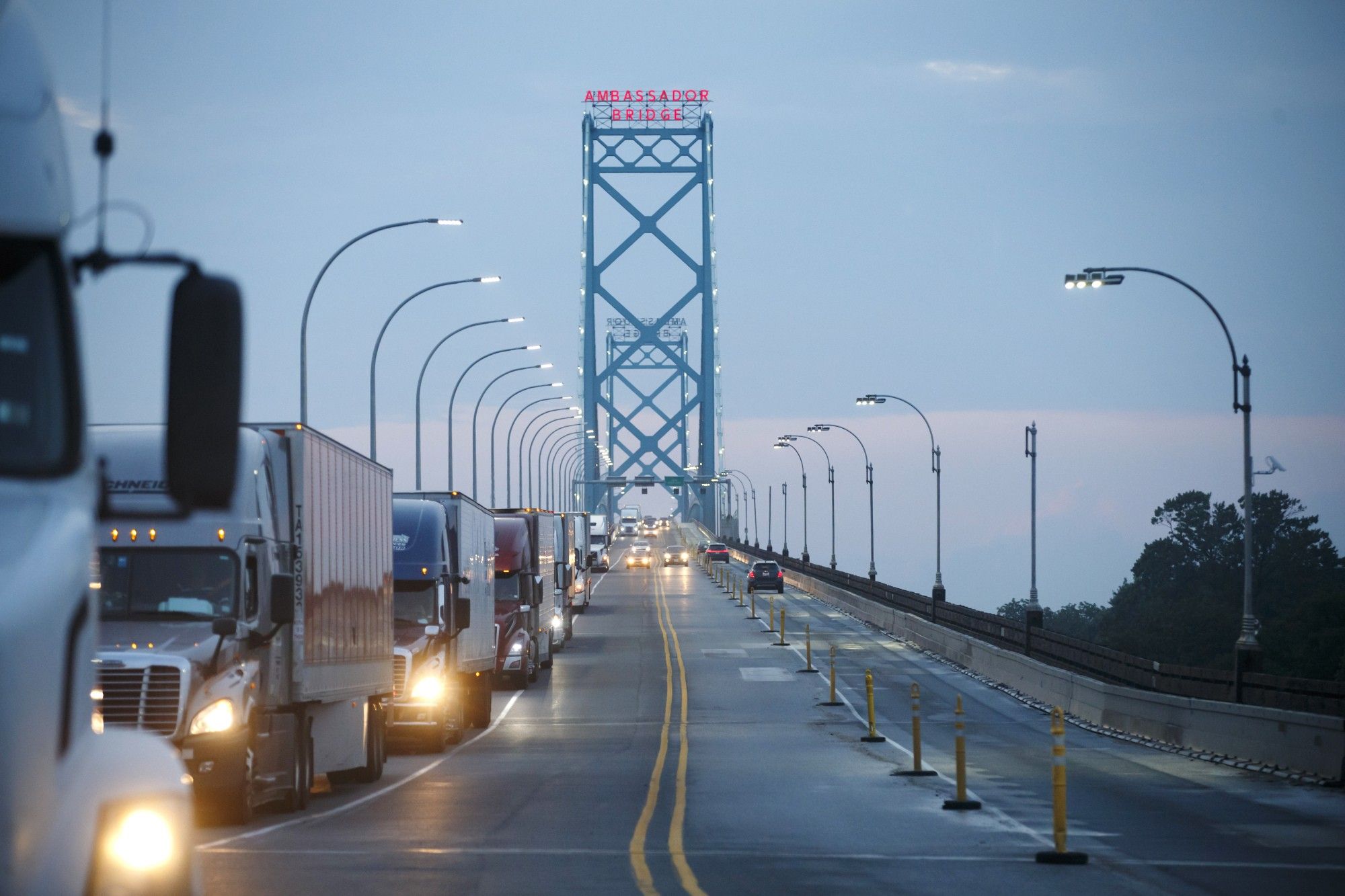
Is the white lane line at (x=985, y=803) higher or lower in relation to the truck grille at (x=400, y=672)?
lower

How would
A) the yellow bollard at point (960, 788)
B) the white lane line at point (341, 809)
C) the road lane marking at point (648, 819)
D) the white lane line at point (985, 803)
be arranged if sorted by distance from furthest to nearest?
the yellow bollard at point (960, 788) → the white lane line at point (985, 803) → the white lane line at point (341, 809) → the road lane marking at point (648, 819)

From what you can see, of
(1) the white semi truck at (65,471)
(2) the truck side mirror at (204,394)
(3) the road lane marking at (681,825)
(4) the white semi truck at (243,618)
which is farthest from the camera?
(4) the white semi truck at (243,618)

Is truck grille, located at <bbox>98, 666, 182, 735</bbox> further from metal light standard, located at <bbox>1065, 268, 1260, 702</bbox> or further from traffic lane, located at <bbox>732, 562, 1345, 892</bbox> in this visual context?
metal light standard, located at <bbox>1065, 268, 1260, 702</bbox>

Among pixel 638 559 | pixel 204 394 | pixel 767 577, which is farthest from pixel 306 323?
pixel 638 559

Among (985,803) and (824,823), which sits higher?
(824,823)

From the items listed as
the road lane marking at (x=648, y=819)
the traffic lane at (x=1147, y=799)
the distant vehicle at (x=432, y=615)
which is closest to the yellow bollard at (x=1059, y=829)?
the traffic lane at (x=1147, y=799)

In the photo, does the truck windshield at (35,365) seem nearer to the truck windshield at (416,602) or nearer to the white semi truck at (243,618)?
the white semi truck at (243,618)

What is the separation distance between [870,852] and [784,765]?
29.2 feet

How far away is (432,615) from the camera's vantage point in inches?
1011

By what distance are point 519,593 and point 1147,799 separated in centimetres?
2156

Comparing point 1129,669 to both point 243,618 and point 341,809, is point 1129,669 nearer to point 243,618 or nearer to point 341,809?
point 341,809

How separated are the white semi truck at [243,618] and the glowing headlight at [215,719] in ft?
0.05

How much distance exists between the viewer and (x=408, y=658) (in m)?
24.7

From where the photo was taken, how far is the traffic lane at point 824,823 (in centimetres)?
1251
